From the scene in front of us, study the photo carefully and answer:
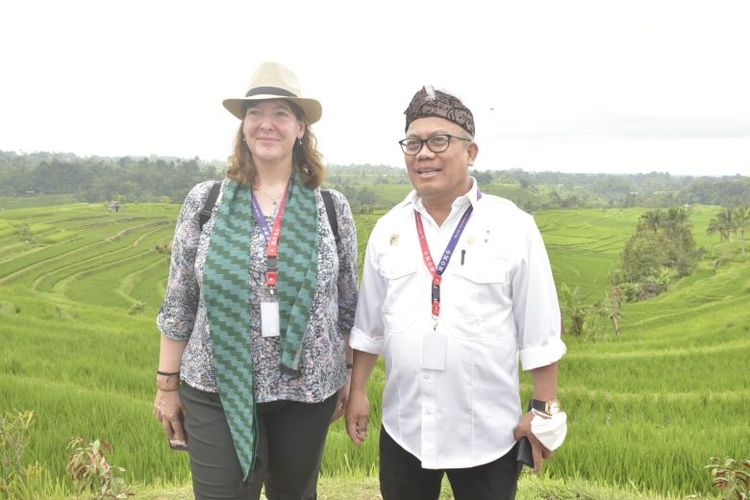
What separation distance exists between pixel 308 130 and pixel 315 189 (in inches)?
9.3

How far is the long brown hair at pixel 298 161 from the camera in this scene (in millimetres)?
2154

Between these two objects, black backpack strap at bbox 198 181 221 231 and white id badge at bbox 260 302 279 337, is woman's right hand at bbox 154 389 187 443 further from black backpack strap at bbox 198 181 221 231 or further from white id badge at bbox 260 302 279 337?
black backpack strap at bbox 198 181 221 231

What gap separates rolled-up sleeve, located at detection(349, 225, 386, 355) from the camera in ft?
6.73

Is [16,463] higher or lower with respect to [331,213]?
lower

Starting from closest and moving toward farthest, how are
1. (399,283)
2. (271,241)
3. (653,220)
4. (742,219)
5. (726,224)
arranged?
(399,283)
(271,241)
(653,220)
(742,219)
(726,224)

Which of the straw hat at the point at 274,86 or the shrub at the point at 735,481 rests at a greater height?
the straw hat at the point at 274,86

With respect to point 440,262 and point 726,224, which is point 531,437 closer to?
point 440,262

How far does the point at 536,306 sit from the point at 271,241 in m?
0.91

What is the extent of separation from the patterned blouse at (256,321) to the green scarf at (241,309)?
0.14 ft

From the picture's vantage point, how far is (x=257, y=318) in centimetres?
203

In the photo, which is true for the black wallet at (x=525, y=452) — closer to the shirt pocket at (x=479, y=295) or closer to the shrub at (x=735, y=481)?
the shirt pocket at (x=479, y=295)

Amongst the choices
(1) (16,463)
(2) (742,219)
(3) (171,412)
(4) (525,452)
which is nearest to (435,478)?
(4) (525,452)

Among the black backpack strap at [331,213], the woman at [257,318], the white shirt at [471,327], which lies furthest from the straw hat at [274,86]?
the white shirt at [471,327]

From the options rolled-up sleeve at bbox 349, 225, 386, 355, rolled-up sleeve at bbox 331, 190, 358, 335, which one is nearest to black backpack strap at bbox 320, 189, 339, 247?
rolled-up sleeve at bbox 331, 190, 358, 335
